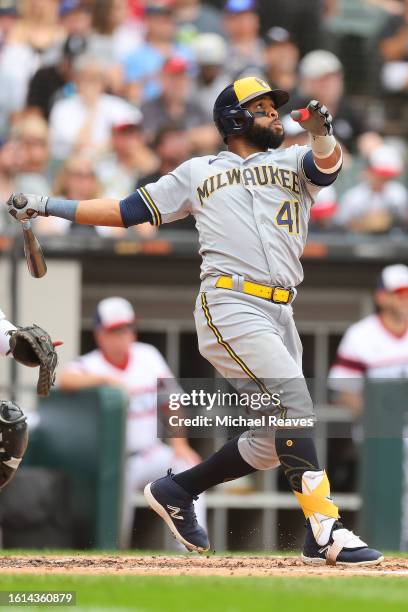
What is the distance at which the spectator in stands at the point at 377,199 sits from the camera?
10250 millimetres

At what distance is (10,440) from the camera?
214 inches

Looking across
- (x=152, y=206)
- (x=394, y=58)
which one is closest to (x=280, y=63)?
(x=394, y=58)

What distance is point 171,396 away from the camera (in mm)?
6418

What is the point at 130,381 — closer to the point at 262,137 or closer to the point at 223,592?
the point at 262,137

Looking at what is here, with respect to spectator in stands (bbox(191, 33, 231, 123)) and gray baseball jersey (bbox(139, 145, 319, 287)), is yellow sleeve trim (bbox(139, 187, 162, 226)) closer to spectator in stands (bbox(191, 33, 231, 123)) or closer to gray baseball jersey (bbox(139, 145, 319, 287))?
gray baseball jersey (bbox(139, 145, 319, 287))

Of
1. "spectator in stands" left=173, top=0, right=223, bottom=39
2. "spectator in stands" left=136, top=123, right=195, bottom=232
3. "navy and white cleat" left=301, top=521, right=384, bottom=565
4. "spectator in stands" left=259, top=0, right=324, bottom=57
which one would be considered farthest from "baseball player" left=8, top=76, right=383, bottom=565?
"spectator in stands" left=259, top=0, right=324, bottom=57

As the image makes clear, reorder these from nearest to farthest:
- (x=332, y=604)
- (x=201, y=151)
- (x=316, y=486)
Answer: (x=332, y=604)
(x=316, y=486)
(x=201, y=151)

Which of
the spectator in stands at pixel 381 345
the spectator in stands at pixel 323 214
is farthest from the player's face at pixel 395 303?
the spectator in stands at pixel 323 214

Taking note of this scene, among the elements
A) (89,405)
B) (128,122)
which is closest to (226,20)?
(128,122)

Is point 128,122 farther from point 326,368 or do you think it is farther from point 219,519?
point 219,519

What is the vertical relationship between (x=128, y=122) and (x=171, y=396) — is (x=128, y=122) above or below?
above

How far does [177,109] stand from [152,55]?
879mm

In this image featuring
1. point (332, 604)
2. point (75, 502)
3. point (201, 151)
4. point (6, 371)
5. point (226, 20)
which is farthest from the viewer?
point (226, 20)

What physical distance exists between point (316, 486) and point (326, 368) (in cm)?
527
